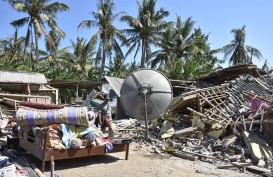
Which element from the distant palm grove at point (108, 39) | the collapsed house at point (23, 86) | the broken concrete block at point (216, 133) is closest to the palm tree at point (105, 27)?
the distant palm grove at point (108, 39)

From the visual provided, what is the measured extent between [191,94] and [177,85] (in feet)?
16.3

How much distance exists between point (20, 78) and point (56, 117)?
12.8 meters

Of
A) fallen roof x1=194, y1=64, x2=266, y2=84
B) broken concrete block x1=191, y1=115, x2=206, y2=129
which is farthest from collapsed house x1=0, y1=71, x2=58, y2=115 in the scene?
fallen roof x1=194, y1=64, x2=266, y2=84

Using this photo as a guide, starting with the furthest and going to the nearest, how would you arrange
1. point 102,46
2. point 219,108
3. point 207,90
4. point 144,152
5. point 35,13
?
point 102,46, point 35,13, point 207,90, point 219,108, point 144,152

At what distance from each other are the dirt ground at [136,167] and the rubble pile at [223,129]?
49 centimetres

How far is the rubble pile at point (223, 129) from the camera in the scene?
937cm

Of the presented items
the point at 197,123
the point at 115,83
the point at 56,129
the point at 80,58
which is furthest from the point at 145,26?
the point at 56,129

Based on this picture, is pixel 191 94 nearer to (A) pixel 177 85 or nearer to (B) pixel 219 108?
(B) pixel 219 108

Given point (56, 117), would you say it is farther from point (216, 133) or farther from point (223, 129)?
point (223, 129)

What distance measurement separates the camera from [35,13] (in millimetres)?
29625

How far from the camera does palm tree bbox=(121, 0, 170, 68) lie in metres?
32.8

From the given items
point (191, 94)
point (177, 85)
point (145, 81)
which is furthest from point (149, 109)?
point (177, 85)

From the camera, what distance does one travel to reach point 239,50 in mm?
39781

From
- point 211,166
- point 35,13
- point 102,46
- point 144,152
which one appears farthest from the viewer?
point 102,46
